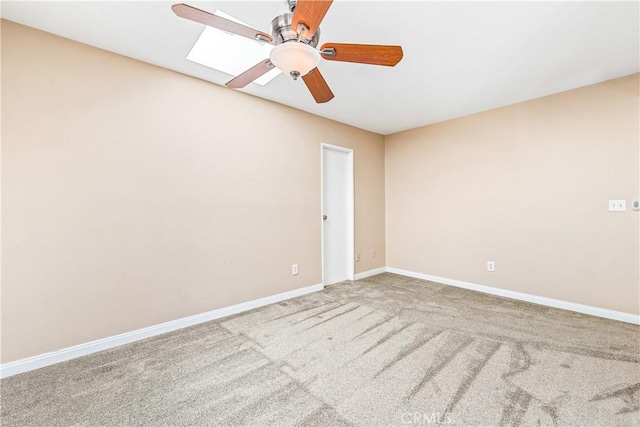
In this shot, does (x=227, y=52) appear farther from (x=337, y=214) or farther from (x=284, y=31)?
(x=337, y=214)

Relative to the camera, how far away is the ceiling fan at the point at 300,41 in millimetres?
1175

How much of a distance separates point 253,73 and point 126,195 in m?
1.54

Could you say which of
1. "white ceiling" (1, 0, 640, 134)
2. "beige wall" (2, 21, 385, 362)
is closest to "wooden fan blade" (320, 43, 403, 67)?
"white ceiling" (1, 0, 640, 134)

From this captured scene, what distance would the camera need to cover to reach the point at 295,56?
1.31m

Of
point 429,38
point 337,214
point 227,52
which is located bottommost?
point 337,214

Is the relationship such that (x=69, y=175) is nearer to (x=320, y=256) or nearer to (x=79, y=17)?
(x=79, y=17)

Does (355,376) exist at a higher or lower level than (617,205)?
lower

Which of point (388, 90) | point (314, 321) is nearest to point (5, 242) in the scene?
point (314, 321)

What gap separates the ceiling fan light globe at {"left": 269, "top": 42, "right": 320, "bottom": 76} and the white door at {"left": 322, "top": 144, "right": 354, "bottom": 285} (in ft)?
7.82

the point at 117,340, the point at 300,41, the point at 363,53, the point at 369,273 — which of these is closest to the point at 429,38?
the point at 363,53

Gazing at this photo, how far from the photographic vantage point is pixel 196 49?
2268 millimetres

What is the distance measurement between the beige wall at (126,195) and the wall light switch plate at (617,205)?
3408mm
